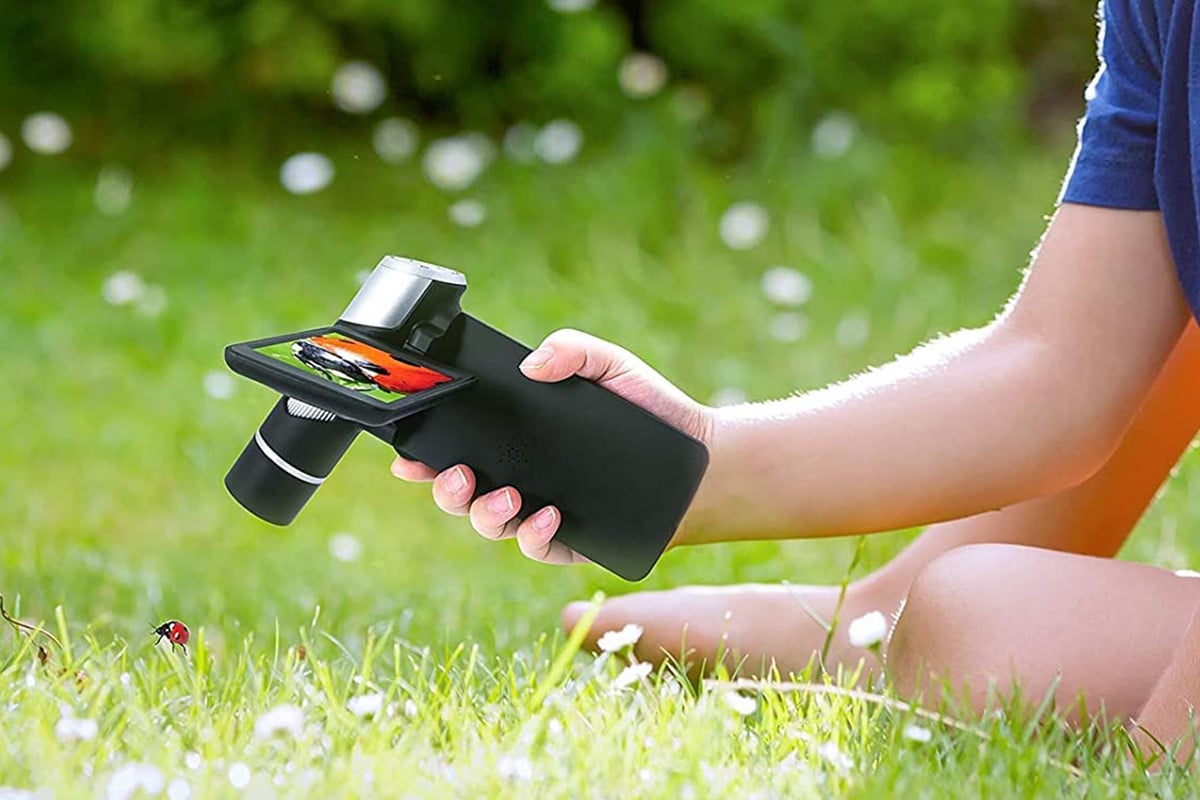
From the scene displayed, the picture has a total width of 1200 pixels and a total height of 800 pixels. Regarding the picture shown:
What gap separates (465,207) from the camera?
10.0ft

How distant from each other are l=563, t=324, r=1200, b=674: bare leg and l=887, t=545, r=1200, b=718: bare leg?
20 centimetres

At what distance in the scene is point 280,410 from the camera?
3.44 feet

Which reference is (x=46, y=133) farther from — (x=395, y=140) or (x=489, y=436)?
(x=489, y=436)

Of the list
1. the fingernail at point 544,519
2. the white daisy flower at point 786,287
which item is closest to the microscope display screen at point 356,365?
the fingernail at point 544,519

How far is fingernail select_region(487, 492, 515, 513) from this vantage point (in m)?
1.06

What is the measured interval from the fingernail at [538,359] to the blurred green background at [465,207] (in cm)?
67

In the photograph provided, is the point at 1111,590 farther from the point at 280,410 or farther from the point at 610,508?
the point at 280,410

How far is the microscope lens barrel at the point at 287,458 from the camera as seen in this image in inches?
40.9

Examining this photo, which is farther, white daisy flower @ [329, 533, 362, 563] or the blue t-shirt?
white daisy flower @ [329, 533, 362, 563]

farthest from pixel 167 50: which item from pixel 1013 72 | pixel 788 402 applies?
pixel 788 402

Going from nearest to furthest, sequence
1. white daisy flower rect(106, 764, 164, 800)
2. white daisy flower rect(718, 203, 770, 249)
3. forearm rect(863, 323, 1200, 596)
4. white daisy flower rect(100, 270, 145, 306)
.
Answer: white daisy flower rect(106, 764, 164, 800)
forearm rect(863, 323, 1200, 596)
white daisy flower rect(100, 270, 145, 306)
white daisy flower rect(718, 203, 770, 249)

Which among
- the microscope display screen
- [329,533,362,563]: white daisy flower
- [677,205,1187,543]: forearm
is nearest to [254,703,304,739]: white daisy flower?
the microscope display screen

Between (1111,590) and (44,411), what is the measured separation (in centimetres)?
156

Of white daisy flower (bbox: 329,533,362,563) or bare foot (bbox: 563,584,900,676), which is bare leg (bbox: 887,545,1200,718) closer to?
bare foot (bbox: 563,584,900,676)
